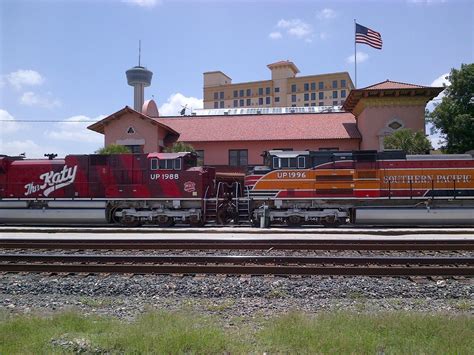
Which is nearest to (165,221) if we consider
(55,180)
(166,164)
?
(166,164)

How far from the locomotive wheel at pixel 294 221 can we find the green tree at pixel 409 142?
9487mm

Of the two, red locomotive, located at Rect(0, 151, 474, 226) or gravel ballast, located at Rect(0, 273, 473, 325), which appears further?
red locomotive, located at Rect(0, 151, 474, 226)

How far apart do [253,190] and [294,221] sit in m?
2.26

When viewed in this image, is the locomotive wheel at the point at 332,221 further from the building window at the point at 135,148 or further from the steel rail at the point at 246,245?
the building window at the point at 135,148

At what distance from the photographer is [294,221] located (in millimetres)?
18578

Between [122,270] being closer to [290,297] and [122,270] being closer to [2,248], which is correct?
[290,297]

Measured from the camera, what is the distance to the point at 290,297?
24.7 feet

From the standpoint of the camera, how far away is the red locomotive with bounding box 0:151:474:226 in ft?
60.3

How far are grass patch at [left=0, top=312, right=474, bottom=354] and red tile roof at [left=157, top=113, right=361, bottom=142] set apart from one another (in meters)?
25.7

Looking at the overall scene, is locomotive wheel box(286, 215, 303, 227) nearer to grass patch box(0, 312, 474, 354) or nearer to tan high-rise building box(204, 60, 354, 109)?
grass patch box(0, 312, 474, 354)

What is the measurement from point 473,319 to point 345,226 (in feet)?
45.3

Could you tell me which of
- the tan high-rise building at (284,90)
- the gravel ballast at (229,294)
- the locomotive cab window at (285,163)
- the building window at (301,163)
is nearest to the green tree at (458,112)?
the building window at (301,163)

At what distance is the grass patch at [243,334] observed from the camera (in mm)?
4961

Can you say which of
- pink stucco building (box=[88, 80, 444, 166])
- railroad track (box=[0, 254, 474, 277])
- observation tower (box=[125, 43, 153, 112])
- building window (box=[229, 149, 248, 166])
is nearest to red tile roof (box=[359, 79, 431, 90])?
pink stucco building (box=[88, 80, 444, 166])
